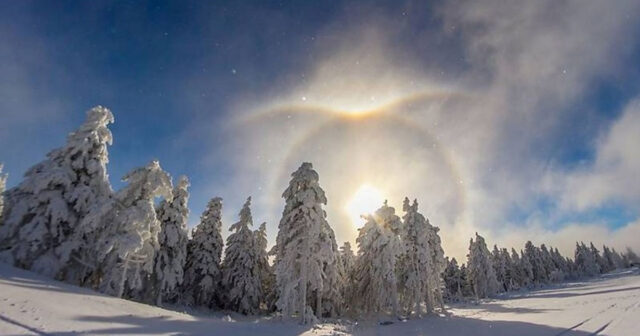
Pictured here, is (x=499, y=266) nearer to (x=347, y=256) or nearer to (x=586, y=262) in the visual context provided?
(x=586, y=262)

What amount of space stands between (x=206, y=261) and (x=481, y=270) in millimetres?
66989

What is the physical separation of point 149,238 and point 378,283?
941 inches

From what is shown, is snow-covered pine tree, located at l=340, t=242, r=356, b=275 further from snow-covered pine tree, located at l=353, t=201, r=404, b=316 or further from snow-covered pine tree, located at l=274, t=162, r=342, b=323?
snow-covered pine tree, located at l=274, t=162, r=342, b=323

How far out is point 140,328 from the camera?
13.9 metres

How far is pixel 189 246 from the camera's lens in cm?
4353

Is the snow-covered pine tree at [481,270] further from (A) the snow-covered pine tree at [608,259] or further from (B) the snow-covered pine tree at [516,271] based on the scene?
(A) the snow-covered pine tree at [608,259]

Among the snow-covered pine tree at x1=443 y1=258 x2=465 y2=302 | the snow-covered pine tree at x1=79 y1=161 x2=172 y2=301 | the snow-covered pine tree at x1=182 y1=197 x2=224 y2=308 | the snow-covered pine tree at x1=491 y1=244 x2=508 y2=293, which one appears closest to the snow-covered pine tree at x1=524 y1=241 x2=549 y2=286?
the snow-covered pine tree at x1=491 y1=244 x2=508 y2=293

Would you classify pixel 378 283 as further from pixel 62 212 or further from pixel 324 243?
pixel 62 212

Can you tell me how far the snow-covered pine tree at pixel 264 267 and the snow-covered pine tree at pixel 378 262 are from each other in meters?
12.1

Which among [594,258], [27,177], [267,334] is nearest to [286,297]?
[267,334]

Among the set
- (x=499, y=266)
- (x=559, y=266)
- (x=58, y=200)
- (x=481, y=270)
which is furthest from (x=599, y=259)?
(x=58, y=200)

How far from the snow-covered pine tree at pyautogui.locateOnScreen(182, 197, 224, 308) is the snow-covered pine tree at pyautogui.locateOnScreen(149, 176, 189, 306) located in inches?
121

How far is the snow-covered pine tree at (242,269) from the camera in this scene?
138 feet

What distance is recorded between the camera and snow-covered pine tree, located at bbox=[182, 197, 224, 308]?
4091 centimetres
